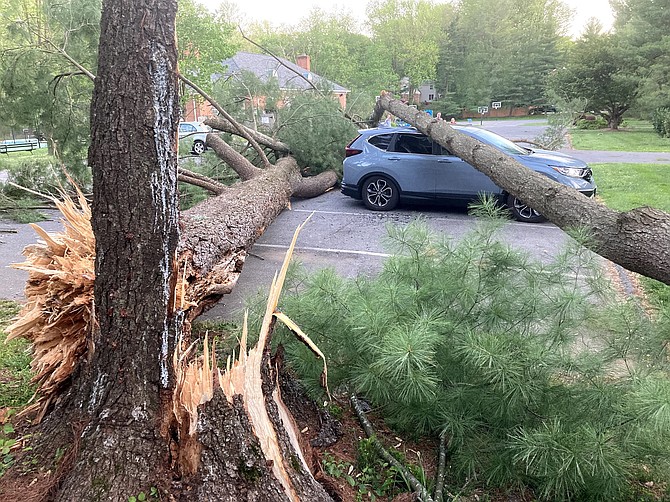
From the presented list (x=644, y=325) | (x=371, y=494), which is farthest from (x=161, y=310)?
(x=644, y=325)

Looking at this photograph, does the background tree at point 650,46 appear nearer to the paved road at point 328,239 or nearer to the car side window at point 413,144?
the car side window at point 413,144

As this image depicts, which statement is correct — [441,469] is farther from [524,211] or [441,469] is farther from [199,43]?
[199,43]

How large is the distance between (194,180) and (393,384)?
5477 millimetres

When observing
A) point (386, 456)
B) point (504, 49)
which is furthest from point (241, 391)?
point (504, 49)

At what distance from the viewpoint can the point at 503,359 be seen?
7.69 feet

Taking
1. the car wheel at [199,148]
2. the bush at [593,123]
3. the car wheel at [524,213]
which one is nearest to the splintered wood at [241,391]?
the car wheel at [524,213]

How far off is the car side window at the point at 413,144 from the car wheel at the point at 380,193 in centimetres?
62

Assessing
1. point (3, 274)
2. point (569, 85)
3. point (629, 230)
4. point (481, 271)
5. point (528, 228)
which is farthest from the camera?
point (569, 85)

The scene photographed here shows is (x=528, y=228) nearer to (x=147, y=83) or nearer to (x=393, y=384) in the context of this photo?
(x=393, y=384)

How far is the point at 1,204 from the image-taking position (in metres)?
8.98

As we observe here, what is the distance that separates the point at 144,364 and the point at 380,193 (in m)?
7.76

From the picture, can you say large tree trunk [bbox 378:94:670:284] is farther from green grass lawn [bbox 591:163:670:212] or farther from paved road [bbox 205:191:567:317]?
green grass lawn [bbox 591:163:670:212]

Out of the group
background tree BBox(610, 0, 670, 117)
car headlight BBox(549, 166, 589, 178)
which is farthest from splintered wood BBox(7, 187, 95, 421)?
background tree BBox(610, 0, 670, 117)

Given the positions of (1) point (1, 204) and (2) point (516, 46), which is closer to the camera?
(1) point (1, 204)
